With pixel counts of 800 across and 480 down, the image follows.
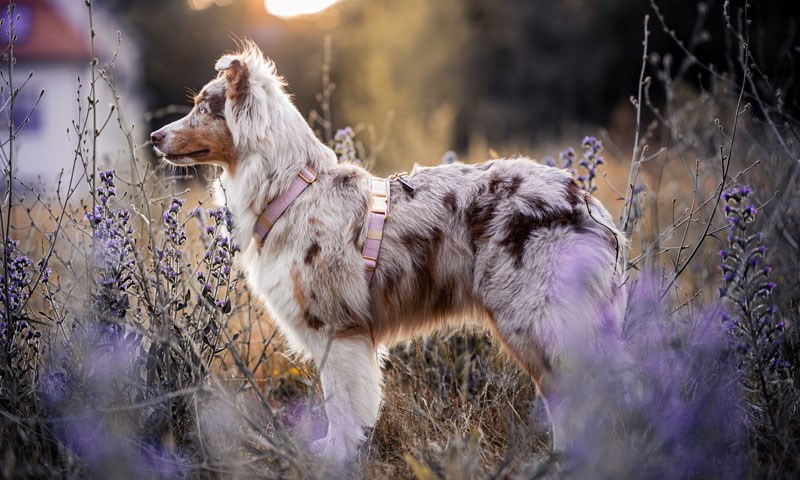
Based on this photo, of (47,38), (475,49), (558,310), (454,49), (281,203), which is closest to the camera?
(558,310)

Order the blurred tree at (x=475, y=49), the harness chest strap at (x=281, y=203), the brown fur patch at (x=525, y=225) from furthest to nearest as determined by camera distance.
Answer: the blurred tree at (x=475, y=49)
the harness chest strap at (x=281, y=203)
the brown fur patch at (x=525, y=225)

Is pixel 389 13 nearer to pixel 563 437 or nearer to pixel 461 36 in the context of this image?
pixel 461 36

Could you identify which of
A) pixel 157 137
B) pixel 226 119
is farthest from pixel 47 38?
pixel 226 119

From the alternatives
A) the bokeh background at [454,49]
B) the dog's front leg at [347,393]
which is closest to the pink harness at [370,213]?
the dog's front leg at [347,393]

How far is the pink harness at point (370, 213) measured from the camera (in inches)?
128

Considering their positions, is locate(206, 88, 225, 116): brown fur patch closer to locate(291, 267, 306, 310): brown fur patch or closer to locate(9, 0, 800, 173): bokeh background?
locate(291, 267, 306, 310): brown fur patch

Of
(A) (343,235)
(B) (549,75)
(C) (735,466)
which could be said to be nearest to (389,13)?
(B) (549,75)

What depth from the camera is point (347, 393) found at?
3.24m

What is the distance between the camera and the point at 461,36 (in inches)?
704

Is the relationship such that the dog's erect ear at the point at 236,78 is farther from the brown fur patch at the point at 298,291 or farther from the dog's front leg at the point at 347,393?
the dog's front leg at the point at 347,393

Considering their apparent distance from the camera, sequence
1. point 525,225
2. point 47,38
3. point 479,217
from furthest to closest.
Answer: point 47,38 → point 479,217 → point 525,225

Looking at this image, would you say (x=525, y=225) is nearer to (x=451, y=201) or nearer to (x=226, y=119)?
(x=451, y=201)

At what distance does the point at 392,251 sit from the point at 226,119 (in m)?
1.14

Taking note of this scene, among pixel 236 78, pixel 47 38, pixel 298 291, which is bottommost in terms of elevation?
pixel 298 291
